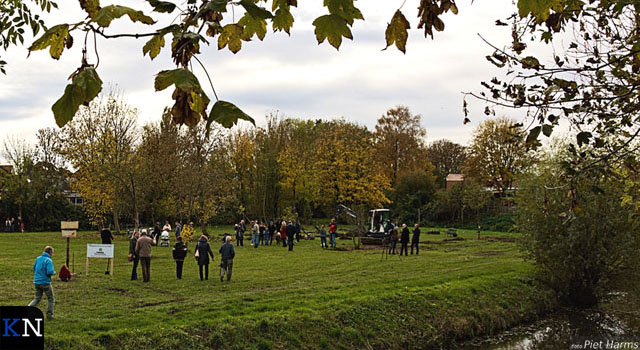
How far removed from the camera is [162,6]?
225 cm

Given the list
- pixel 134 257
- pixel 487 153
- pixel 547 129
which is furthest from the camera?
pixel 487 153

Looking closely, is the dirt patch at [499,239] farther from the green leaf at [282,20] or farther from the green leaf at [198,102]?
the green leaf at [198,102]

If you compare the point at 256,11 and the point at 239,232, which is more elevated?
the point at 256,11

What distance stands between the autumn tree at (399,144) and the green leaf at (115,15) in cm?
5590

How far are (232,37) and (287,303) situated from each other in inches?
466

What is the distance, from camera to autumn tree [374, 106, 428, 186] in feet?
192

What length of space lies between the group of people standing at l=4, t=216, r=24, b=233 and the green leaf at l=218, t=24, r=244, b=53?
4567 cm

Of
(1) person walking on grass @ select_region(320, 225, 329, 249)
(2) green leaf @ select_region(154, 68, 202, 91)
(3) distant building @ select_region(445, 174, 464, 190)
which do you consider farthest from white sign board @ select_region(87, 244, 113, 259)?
(3) distant building @ select_region(445, 174, 464, 190)

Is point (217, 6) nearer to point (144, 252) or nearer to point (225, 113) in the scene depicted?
point (225, 113)

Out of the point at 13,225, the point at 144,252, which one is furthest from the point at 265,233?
the point at 13,225

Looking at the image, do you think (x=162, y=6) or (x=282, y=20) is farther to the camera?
(x=282, y=20)

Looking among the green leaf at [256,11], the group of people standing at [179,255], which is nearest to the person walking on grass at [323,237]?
the group of people standing at [179,255]

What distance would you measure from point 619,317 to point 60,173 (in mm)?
42348

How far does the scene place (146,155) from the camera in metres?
34.3
